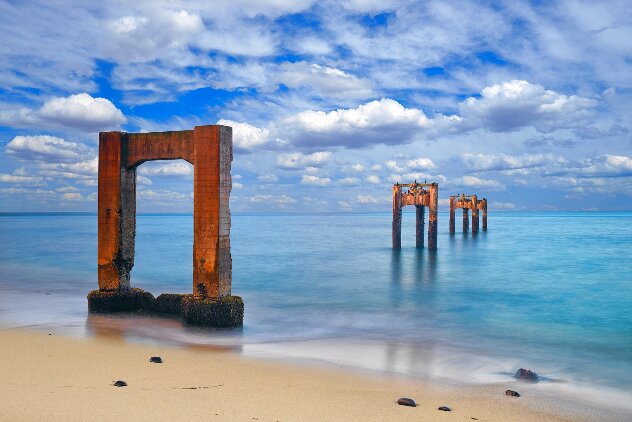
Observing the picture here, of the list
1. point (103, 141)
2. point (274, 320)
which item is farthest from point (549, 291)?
point (103, 141)

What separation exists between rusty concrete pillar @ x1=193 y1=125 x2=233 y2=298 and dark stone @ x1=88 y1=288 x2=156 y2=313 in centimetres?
252

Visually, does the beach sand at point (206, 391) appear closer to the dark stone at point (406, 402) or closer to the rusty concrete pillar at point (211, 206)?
the dark stone at point (406, 402)

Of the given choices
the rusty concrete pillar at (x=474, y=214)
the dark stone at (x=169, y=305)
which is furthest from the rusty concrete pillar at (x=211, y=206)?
the rusty concrete pillar at (x=474, y=214)

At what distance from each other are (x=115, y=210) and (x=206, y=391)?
6.40 metres

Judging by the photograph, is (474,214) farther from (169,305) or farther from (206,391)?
(206,391)

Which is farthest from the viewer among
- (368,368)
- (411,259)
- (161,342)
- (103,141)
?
(411,259)

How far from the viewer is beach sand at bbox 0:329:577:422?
235 inches

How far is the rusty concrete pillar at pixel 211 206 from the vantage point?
34.1 ft

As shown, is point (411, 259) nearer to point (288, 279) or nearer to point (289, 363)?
point (288, 279)

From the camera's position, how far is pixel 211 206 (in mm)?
10461

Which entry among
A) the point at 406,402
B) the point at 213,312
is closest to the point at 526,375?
the point at 406,402

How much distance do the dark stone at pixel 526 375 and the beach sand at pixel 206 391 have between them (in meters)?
0.66

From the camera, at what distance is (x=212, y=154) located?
10.4 metres

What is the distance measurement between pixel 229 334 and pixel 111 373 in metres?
3.44
